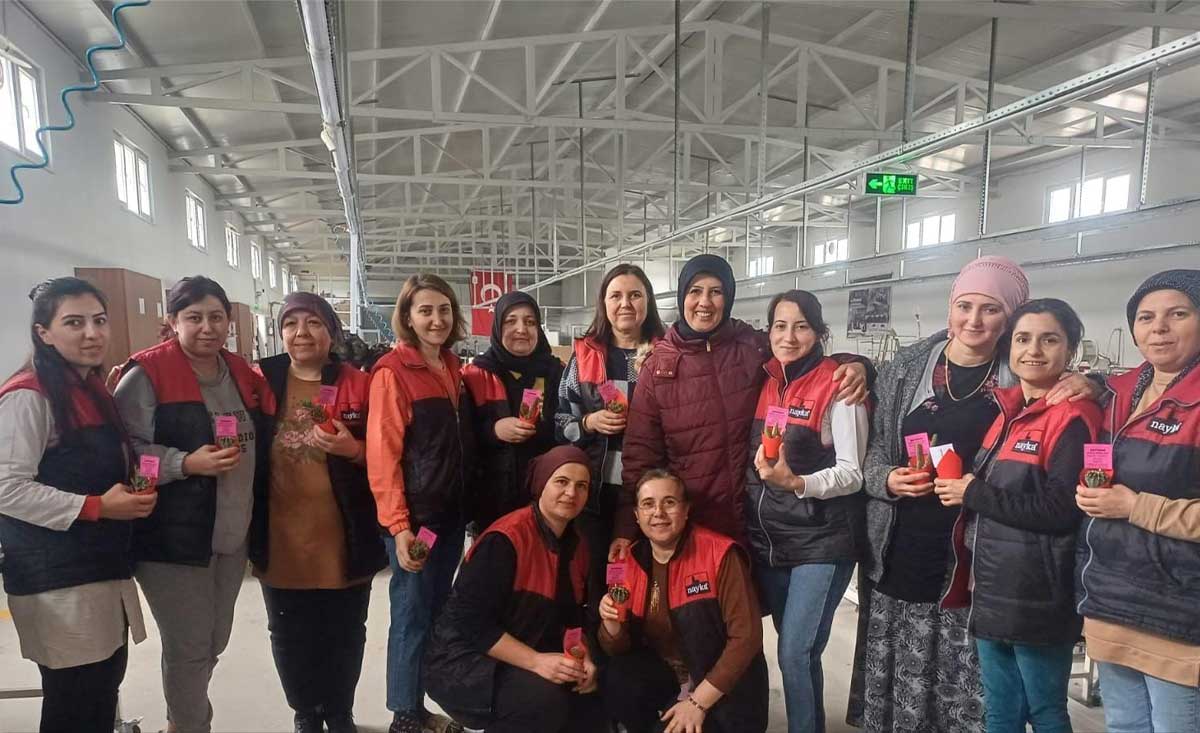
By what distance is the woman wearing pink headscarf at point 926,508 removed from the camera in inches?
68.8

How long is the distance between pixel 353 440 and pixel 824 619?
1660 mm

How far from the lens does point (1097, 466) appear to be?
145cm

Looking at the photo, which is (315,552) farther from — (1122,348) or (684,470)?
(1122,348)

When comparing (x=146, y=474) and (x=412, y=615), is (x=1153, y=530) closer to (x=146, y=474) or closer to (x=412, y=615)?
(x=412, y=615)

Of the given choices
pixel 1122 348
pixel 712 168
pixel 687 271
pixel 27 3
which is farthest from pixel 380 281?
pixel 687 271

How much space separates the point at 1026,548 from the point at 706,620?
3.02 ft

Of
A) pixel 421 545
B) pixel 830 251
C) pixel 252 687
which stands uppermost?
pixel 830 251

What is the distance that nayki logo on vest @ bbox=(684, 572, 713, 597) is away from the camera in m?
1.97

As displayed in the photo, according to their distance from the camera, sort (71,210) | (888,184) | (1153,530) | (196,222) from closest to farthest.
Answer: (1153,530), (888,184), (71,210), (196,222)

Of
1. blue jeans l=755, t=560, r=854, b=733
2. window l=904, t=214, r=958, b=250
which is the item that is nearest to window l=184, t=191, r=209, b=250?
blue jeans l=755, t=560, r=854, b=733

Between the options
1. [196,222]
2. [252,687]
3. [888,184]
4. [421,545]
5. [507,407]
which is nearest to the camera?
[421,545]

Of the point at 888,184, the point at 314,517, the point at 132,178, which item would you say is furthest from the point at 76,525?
the point at 132,178

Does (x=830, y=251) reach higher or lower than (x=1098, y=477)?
higher

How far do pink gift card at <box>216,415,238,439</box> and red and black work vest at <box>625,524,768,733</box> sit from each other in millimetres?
1313
